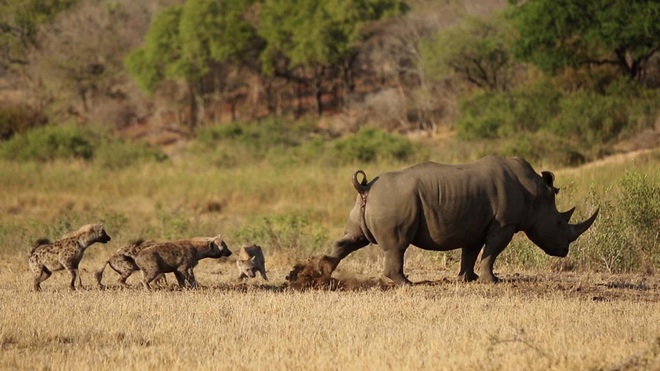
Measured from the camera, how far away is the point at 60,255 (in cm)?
1396

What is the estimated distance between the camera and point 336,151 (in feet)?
123

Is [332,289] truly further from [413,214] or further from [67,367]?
[67,367]

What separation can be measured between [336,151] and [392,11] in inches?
821

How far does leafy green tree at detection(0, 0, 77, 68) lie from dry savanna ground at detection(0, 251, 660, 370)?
49.2 metres

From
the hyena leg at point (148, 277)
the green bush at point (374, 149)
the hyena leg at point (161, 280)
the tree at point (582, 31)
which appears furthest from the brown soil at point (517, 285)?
the tree at point (582, 31)

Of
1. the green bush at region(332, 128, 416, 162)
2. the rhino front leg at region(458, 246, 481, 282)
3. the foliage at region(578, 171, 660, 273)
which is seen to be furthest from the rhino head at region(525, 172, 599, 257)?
the green bush at region(332, 128, 416, 162)

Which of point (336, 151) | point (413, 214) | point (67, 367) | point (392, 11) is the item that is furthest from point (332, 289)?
point (392, 11)

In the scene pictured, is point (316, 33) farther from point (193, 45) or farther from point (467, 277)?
point (467, 277)

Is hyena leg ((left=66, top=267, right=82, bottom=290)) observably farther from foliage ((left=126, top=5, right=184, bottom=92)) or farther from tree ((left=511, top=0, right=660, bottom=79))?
foliage ((left=126, top=5, right=184, bottom=92))

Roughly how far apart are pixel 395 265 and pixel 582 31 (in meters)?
28.7

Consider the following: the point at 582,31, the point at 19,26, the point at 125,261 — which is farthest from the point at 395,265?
the point at 19,26

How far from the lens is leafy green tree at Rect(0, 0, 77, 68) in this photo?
204ft

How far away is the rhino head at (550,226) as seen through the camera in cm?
1488

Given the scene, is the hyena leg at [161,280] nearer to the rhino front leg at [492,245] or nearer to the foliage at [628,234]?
the rhino front leg at [492,245]
